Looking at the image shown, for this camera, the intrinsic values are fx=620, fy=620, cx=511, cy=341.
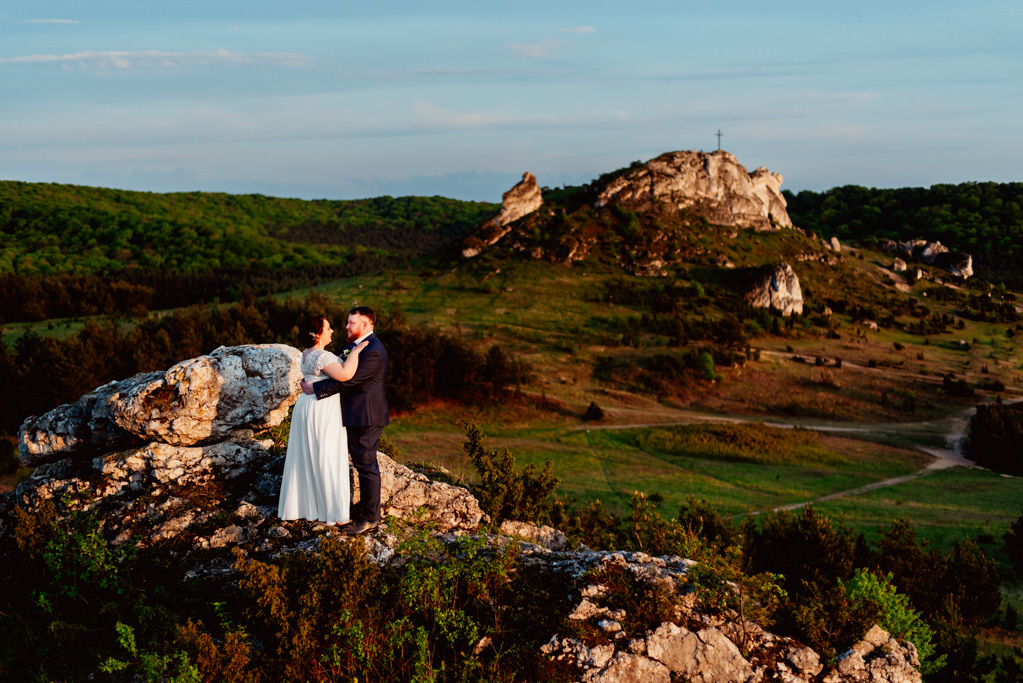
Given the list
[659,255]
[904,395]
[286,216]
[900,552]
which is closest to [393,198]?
[286,216]

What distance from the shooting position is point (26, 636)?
6.10m

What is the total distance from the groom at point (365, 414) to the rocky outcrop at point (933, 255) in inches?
3862

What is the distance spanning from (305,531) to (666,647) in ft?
14.1

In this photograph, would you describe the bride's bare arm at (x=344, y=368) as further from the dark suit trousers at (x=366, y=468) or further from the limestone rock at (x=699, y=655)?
the limestone rock at (x=699, y=655)

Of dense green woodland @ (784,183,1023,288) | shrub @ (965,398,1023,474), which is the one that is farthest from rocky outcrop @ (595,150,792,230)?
shrub @ (965,398,1023,474)

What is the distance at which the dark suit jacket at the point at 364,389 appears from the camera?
23.6 ft

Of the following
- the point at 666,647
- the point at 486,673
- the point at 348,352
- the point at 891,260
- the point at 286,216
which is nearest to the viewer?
the point at 486,673

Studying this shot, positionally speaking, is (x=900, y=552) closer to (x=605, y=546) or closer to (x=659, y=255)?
(x=605, y=546)

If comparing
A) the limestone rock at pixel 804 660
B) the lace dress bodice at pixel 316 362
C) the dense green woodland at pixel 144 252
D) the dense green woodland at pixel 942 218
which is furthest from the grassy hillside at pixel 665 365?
the dense green woodland at pixel 942 218

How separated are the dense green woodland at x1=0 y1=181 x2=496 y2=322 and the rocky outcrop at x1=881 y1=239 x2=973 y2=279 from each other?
2877 inches

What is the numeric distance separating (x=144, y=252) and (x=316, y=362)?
3570 inches

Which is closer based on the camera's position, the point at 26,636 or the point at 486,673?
the point at 486,673

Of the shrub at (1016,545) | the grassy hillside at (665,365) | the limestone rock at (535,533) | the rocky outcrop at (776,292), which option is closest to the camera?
the limestone rock at (535,533)

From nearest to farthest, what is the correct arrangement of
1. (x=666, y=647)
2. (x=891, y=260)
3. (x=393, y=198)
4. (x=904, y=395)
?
1. (x=666, y=647)
2. (x=904, y=395)
3. (x=891, y=260)
4. (x=393, y=198)
